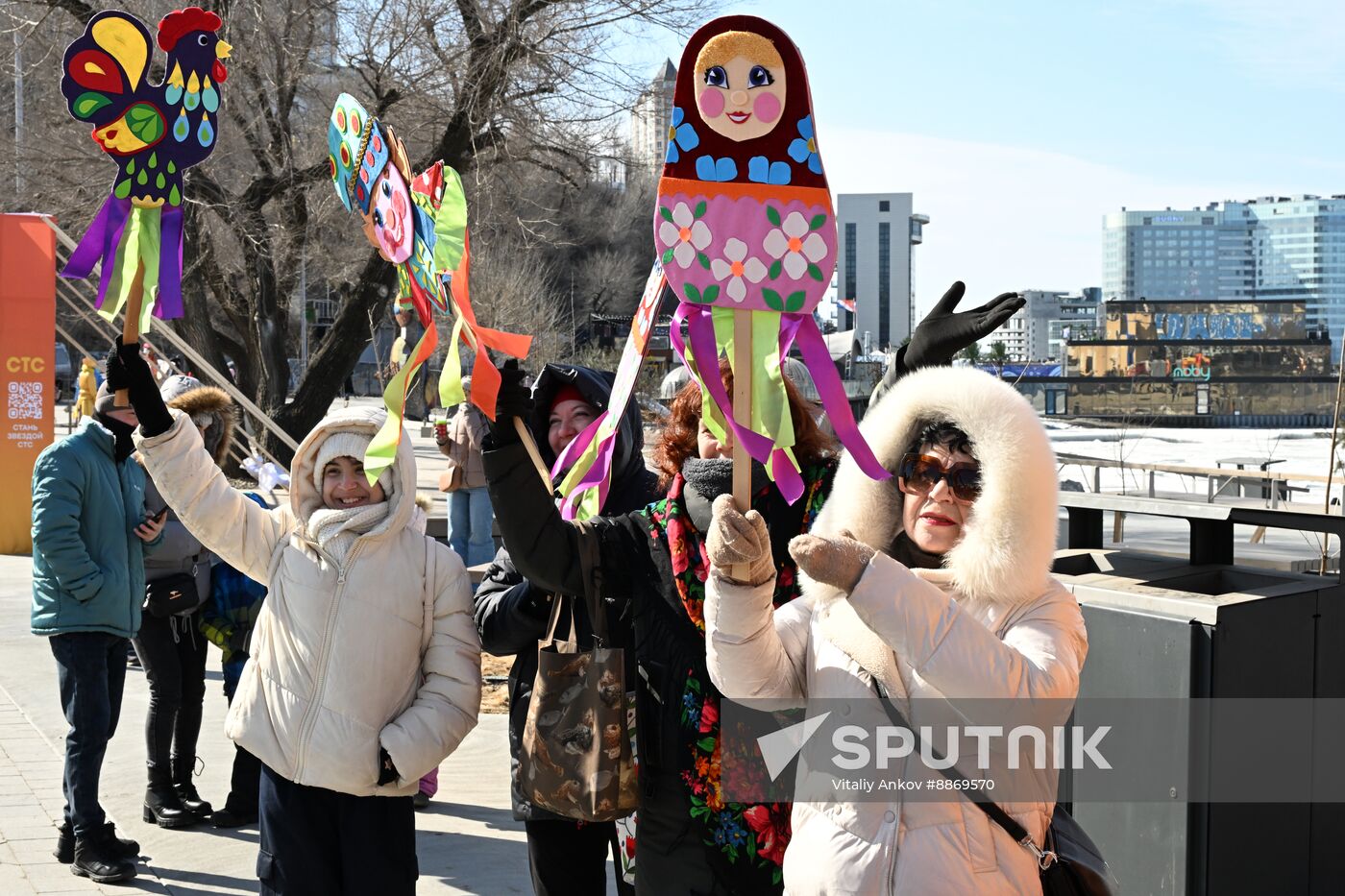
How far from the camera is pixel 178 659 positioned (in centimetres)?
566

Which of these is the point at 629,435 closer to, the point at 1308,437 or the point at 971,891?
the point at 971,891

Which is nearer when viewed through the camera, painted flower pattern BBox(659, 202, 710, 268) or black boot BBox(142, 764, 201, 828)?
painted flower pattern BBox(659, 202, 710, 268)

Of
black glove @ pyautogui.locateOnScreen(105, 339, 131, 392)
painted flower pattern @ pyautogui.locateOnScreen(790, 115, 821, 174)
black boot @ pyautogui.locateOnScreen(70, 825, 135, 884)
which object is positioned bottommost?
black boot @ pyautogui.locateOnScreen(70, 825, 135, 884)

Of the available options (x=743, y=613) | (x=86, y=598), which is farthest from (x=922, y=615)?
(x=86, y=598)

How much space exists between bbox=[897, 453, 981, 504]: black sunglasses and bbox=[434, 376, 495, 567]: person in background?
7.19 m

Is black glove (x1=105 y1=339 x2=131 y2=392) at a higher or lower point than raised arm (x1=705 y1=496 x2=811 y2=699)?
higher

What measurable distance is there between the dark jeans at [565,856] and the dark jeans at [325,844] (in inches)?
16.3

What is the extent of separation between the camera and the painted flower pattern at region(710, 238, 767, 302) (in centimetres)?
258

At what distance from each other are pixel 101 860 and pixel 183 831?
0.62 m

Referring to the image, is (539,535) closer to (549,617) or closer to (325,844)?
(549,617)

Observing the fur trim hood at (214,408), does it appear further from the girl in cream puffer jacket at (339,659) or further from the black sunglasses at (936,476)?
the black sunglasses at (936,476)

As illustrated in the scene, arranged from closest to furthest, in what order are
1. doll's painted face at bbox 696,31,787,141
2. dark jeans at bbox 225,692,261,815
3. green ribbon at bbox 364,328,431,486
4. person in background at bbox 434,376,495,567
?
doll's painted face at bbox 696,31,787,141, green ribbon at bbox 364,328,431,486, dark jeans at bbox 225,692,261,815, person in background at bbox 434,376,495,567

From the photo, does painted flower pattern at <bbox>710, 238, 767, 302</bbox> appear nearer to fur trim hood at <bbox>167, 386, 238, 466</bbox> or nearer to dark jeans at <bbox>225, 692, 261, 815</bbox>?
fur trim hood at <bbox>167, 386, 238, 466</bbox>

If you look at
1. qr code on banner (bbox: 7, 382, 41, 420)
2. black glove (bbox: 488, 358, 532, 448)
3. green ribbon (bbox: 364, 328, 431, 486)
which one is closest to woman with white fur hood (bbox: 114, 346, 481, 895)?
green ribbon (bbox: 364, 328, 431, 486)
